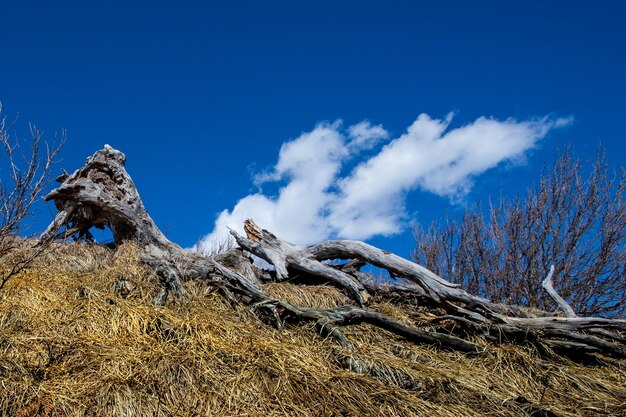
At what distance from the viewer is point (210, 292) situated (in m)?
5.61

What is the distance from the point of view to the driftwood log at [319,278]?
5.18m

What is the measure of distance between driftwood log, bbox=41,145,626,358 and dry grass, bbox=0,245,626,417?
0.62ft

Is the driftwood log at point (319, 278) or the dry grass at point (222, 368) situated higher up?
the driftwood log at point (319, 278)

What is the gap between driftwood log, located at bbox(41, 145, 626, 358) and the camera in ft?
17.0

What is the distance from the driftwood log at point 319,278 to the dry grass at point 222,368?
19cm

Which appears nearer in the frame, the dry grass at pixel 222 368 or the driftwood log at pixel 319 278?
the dry grass at pixel 222 368

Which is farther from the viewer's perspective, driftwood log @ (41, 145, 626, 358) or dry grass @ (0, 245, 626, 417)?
driftwood log @ (41, 145, 626, 358)

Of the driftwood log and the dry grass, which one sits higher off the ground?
the driftwood log

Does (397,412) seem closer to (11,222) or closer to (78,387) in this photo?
(78,387)

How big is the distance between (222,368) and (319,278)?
3086 mm

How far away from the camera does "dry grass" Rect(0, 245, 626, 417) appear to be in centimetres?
336

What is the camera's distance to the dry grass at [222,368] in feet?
11.0

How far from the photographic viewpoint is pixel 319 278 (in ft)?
22.1

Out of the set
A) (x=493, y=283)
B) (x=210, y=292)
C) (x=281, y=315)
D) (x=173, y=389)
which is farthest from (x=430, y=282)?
(x=493, y=283)
